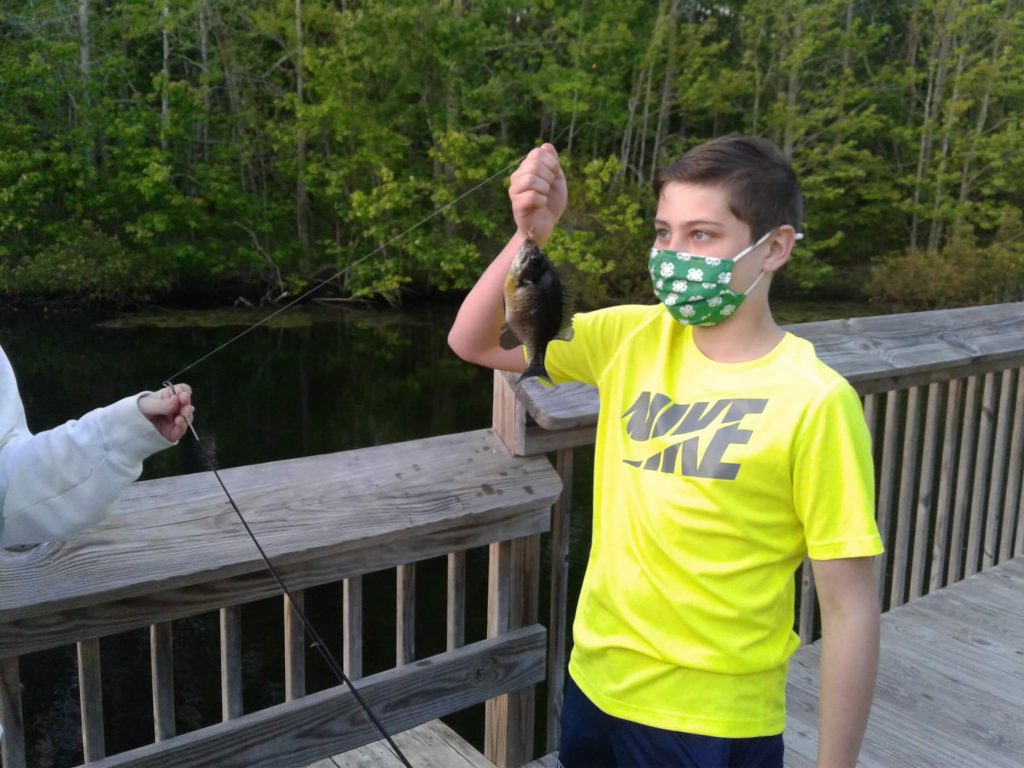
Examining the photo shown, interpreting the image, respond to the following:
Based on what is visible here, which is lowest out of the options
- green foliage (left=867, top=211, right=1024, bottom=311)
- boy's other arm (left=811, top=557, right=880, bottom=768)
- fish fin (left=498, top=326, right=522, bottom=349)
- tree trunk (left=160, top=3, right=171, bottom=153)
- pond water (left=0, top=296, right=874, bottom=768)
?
pond water (left=0, top=296, right=874, bottom=768)

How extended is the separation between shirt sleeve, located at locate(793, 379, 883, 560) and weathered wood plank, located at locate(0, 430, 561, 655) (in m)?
0.72

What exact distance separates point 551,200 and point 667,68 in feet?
78.3

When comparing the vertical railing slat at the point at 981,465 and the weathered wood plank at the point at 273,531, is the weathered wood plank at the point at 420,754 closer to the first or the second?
the weathered wood plank at the point at 273,531

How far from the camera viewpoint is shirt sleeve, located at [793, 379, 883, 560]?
1348 millimetres

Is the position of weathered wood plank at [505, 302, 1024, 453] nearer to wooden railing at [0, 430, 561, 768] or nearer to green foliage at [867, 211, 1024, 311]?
wooden railing at [0, 430, 561, 768]

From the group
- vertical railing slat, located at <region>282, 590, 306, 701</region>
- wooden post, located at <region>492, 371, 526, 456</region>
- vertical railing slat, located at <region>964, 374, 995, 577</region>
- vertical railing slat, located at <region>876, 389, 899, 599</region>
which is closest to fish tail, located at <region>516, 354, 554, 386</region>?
wooden post, located at <region>492, 371, 526, 456</region>

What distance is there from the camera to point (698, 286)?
1493mm

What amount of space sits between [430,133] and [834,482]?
75.2ft

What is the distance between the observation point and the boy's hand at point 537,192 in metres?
1.51

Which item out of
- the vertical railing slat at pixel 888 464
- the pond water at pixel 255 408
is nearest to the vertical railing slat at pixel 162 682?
the vertical railing slat at pixel 888 464

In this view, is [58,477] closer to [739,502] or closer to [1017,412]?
[739,502]

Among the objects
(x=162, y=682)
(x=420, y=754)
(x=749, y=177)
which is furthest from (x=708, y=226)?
(x=420, y=754)

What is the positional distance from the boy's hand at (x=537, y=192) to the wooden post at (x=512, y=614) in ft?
2.42

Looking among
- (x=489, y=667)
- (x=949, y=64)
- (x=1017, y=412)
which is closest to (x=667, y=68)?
(x=949, y=64)
